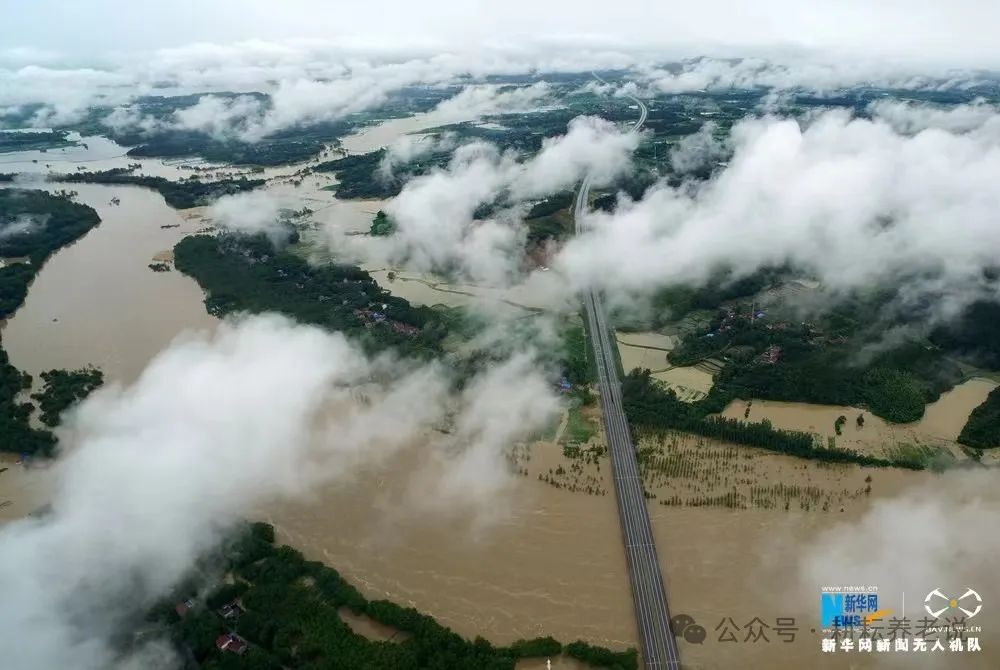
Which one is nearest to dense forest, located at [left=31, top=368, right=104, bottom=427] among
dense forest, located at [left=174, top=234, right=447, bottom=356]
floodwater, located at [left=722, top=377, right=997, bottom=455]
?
dense forest, located at [left=174, top=234, right=447, bottom=356]

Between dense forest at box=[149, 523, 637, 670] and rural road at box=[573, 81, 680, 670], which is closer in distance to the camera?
dense forest at box=[149, 523, 637, 670]

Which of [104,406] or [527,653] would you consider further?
[104,406]

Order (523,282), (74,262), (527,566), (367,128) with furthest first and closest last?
(367,128), (74,262), (523,282), (527,566)

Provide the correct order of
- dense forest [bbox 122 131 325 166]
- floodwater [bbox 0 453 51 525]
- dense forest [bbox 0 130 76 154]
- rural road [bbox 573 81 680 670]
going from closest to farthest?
rural road [bbox 573 81 680 670] < floodwater [bbox 0 453 51 525] < dense forest [bbox 122 131 325 166] < dense forest [bbox 0 130 76 154]

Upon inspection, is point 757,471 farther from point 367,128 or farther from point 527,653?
A: point 367,128

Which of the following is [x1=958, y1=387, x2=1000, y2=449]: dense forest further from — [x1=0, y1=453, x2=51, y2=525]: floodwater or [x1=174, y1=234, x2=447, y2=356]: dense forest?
[x1=0, y1=453, x2=51, y2=525]: floodwater

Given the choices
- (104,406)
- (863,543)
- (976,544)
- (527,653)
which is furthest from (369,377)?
(976,544)

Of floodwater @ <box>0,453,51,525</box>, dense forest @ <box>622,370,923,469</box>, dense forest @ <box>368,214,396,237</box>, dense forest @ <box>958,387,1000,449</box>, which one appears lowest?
floodwater @ <box>0,453,51,525</box>

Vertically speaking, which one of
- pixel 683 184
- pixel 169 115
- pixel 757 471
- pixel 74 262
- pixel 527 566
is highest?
pixel 169 115
